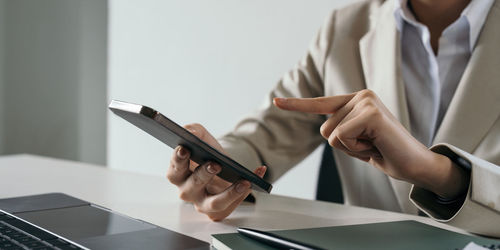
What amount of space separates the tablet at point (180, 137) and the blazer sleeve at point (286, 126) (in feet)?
1.51

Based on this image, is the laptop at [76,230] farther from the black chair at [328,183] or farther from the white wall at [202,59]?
the white wall at [202,59]

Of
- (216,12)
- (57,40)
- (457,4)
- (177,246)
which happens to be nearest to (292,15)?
(216,12)

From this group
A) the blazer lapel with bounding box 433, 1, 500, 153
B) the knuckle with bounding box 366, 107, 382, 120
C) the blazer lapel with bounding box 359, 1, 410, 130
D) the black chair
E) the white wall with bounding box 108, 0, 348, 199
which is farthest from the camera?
the white wall with bounding box 108, 0, 348, 199

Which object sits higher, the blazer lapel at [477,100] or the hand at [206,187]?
the blazer lapel at [477,100]

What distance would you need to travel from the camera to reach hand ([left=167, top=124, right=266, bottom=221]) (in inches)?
30.2

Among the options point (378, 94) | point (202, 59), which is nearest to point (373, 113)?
point (378, 94)

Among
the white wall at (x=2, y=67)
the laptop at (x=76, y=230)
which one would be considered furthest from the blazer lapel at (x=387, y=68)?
the white wall at (x=2, y=67)

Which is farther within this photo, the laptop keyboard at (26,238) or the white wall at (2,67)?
the white wall at (2,67)

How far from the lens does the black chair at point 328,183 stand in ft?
4.55

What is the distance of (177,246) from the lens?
609 mm

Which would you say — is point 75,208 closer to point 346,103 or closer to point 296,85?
point 346,103

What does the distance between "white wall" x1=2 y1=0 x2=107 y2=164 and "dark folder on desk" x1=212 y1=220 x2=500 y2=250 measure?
3437 millimetres

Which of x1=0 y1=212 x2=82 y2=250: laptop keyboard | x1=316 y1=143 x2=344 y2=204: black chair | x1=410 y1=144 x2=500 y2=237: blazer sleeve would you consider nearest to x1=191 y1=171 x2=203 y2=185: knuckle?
x1=0 y1=212 x2=82 y2=250: laptop keyboard

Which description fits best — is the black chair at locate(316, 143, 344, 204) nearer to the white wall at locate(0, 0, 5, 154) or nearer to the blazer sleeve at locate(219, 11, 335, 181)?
Result: the blazer sleeve at locate(219, 11, 335, 181)
